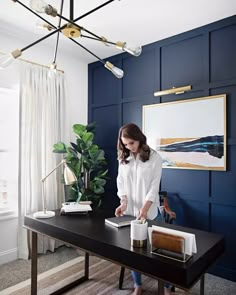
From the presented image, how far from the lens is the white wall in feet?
9.71

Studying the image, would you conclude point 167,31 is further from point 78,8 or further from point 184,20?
point 78,8

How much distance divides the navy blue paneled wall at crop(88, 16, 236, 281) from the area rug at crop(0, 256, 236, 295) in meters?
0.31

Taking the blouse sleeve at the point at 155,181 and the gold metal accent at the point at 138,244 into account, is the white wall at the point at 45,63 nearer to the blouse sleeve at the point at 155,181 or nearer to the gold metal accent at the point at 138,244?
the blouse sleeve at the point at 155,181

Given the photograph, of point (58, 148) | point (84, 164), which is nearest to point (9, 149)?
point (58, 148)

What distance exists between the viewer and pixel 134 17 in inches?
102

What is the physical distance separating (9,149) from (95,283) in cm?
189

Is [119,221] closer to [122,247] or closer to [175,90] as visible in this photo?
[122,247]

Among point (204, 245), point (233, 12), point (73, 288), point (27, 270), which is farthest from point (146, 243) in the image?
point (233, 12)

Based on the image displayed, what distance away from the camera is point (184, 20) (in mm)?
2672

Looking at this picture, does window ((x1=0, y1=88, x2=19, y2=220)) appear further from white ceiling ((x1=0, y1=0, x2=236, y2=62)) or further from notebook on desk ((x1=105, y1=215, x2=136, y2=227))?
notebook on desk ((x1=105, y1=215, x2=136, y2=227))

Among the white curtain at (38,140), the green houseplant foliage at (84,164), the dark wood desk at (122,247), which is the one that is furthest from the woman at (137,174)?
the white curtain at (38,140)

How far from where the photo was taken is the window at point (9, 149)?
10.2 feet

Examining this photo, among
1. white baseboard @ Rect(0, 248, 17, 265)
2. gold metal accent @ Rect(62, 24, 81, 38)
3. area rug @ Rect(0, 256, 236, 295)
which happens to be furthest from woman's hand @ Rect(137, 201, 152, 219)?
white baseboard @ Rect(0, 248, 17, 265)

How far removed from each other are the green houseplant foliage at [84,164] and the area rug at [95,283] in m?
0.82
